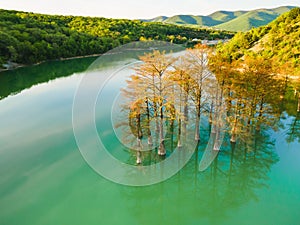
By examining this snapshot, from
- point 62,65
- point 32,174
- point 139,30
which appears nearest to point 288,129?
point 32,174

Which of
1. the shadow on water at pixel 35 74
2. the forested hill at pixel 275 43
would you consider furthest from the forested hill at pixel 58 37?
the forested hill at pixel 275 43

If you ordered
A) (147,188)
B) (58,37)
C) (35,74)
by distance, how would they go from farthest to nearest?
(58,37) → (35,74) → (147,188)

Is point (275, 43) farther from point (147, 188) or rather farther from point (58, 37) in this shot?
point (58, 37)

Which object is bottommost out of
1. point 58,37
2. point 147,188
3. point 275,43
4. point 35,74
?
point 147,188

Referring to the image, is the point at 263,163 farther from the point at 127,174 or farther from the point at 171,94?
the point at 127,174

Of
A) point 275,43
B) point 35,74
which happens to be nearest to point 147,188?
point 35,74

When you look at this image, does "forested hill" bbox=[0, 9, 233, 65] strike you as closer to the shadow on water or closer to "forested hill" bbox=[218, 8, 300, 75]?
the shadow on water

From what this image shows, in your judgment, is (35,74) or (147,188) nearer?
(147,188)
